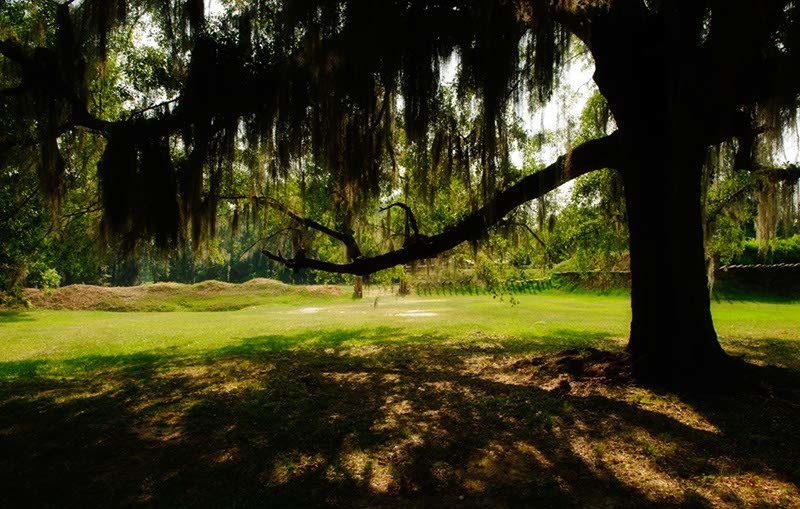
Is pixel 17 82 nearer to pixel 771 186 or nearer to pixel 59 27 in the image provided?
pixel 59 27

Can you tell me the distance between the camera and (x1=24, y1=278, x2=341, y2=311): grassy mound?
25359 millimetres

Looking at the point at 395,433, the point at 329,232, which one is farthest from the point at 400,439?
the point at 329,232

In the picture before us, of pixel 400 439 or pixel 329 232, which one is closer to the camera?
pixel 400 439

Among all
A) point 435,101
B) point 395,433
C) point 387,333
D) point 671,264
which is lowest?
point 387,333

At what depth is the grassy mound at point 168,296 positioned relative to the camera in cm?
2536

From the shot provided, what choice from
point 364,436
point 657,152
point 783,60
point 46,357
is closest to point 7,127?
point 46,357

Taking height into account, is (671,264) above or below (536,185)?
below

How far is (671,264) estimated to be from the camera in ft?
→ 16.6

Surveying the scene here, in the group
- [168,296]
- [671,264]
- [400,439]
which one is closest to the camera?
[400,439]

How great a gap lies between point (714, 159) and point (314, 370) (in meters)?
8.03

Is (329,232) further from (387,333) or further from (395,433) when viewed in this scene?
(395,433)

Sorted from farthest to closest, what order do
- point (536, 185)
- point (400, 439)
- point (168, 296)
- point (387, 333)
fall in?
1. point (168, 296)
2. point (387, 333)
3. point (536, 185)
4. point (400, 439)

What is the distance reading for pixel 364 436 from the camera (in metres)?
3.97

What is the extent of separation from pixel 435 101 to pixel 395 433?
13.2 feet
